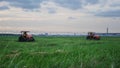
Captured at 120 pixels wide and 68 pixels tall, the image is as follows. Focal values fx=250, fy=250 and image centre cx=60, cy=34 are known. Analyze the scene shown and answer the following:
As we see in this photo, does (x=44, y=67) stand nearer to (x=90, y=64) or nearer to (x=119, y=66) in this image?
Result: (x=90, y=64)

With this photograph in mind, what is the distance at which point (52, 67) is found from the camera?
5250mm

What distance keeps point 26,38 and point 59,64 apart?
2224 centimetres

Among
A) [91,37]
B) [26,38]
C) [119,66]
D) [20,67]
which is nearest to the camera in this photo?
[20,67]

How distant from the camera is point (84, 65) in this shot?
17.6ft

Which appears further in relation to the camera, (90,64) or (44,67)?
(90,64)

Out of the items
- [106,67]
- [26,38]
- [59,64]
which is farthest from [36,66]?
[26,38]

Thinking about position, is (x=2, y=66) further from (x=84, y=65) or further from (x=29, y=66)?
(x=84, y=65)

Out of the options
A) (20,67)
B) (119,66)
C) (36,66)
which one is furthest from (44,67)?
→ (119,66)

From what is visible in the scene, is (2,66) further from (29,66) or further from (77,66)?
(77,66)

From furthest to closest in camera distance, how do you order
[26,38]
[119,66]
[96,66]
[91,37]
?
1. [91,37]
2. [26,38]
3. [119,66]
4. [96,66]

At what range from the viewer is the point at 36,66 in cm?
504

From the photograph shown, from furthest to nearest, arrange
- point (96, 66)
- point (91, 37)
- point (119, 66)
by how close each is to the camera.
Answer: point (91, 37)
point (119, 66)
point (96, 66)

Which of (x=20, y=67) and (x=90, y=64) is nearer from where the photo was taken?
(x=20, y=67)

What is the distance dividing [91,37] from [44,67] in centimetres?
3226
